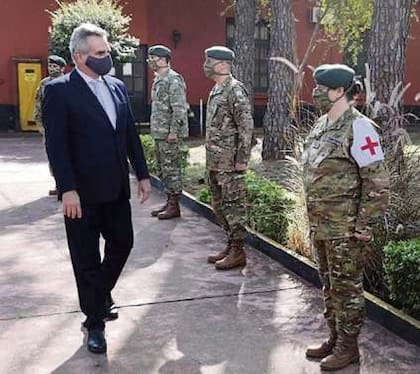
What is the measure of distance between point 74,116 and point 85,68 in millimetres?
295

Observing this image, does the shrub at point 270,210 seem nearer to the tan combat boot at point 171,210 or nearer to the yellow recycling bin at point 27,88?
the tan combat boot at point 171,210

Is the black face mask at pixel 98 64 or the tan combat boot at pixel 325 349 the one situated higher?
the black face mask at pixel 98 64

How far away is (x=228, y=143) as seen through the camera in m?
5.02

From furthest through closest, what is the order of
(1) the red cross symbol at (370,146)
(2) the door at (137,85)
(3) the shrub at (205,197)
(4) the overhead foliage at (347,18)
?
(2) the door at (137,85), (4) the overhead foliage at (347,18), (3) the shrub at (205,197), (1) the red cross symbol at (370,146)

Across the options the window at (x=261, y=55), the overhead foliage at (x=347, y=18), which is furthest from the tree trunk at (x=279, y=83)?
the window at (x=261, y=55)

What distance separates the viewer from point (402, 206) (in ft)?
16.1

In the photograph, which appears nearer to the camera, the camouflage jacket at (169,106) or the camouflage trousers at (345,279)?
the camouflage trousers at (345,279)

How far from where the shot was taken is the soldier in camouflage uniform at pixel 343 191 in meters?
3.11

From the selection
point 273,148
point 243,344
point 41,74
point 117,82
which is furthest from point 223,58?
point 41,74

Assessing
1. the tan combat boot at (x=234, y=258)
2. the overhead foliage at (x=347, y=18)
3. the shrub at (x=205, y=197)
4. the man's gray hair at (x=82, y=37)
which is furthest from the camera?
the overhead foliage at (x=347, y=18)

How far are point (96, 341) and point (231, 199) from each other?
1873 mm

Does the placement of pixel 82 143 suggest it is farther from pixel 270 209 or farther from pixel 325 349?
pixel 270 209

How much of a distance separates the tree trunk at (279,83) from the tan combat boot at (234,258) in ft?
17.0

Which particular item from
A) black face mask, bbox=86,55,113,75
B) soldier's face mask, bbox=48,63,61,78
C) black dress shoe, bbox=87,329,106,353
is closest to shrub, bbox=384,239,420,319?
black dress shoe, bbox=87,329,106,353
